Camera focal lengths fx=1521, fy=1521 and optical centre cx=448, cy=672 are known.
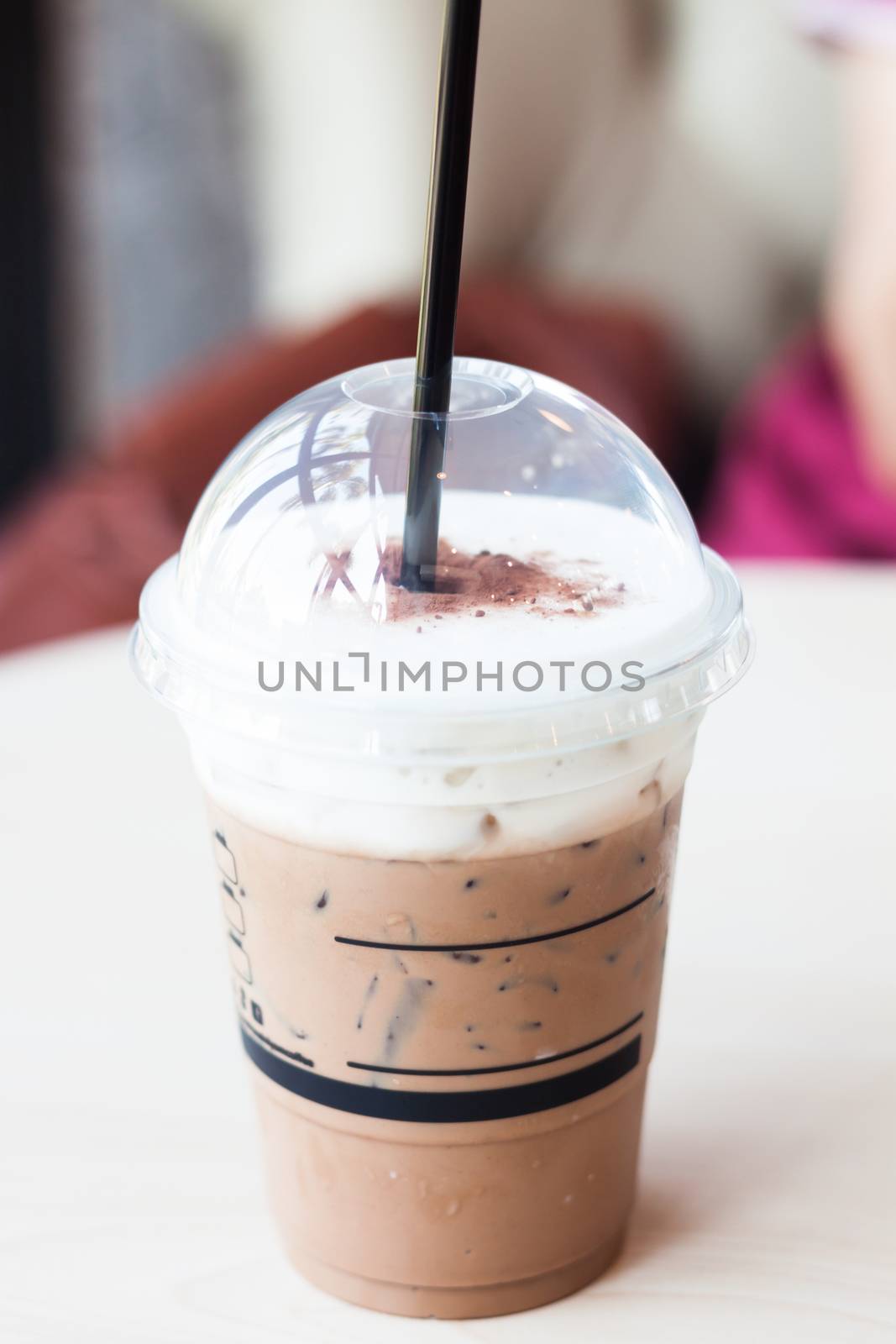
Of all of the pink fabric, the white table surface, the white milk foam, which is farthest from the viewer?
the pink fabric

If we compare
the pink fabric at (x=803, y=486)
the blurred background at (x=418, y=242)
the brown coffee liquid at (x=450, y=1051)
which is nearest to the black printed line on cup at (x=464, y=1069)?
the brown coffee liquid at (x=450, y=1051)

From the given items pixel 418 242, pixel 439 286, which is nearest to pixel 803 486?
pixel 418 242

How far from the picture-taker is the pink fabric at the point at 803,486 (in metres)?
1.91

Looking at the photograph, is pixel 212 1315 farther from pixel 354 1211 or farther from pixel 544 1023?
pixel 544 1023

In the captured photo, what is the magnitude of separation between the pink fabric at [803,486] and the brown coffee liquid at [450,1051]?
1.28 metres

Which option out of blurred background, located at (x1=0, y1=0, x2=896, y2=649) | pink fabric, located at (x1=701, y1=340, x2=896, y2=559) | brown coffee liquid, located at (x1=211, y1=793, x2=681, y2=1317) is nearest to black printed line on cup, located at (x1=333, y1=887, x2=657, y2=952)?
brown coffee liquid, located at (x1=211, y1=793, x2=681, y2=1317)

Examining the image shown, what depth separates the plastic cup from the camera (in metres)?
0.61

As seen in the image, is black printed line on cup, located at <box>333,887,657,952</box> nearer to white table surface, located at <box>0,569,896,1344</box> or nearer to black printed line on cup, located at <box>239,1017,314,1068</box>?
black printed line on cup, located at <box>239,1017,314,1068</box>

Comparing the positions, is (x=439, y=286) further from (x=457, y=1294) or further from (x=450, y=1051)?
(x=457, y=1294)

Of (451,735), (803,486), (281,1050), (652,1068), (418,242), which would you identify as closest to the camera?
(451,735)

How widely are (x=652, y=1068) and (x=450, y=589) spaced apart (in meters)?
0.37

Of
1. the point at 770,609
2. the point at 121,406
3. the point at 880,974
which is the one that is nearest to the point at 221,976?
the point at 880,974

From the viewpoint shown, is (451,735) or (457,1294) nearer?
(451,735)

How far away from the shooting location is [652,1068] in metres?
0.88
